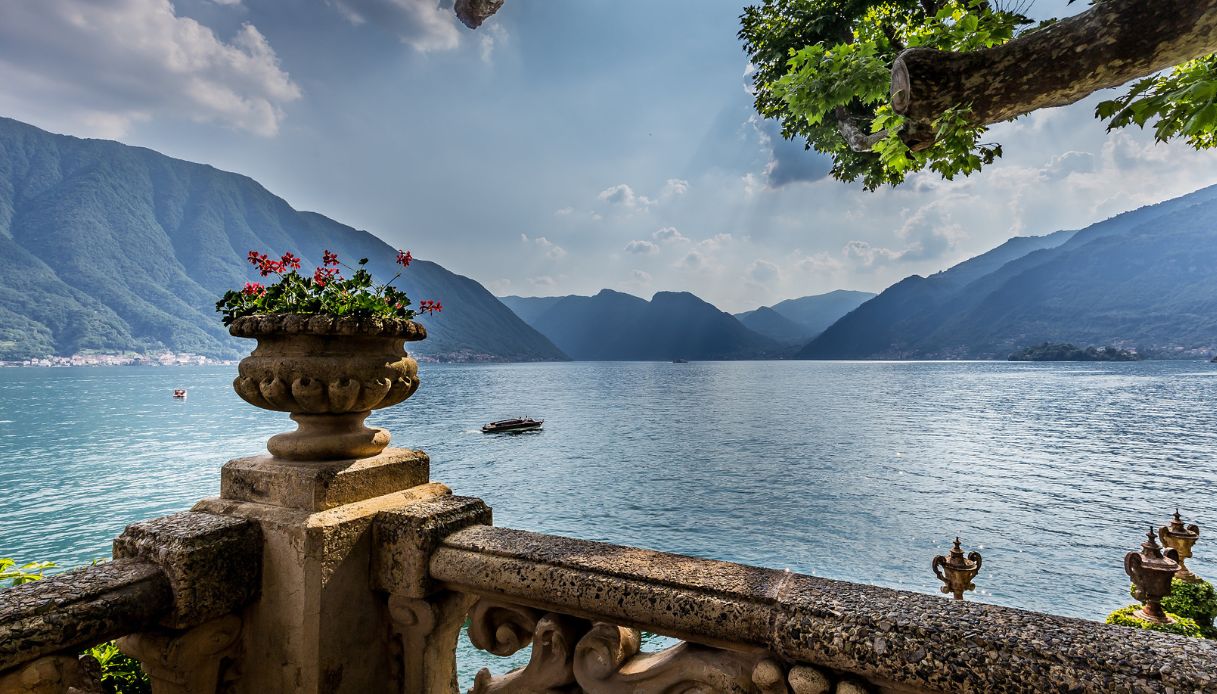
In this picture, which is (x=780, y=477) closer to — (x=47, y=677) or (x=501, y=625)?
(x=501, y=625)

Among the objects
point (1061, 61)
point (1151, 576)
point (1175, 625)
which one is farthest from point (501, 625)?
point (1151, 576)

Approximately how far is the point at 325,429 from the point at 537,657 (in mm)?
1419

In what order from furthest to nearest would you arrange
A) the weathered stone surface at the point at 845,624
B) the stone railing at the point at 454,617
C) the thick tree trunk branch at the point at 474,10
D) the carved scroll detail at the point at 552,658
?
1. the thick tree trunk branch at the point at 474,10
2. the carved scroll detail at the point at 552,658
3. the stone railing at the point at 454,617
4. the weathered stone surface at the point at 845,624

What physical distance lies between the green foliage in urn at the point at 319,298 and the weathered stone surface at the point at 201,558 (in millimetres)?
972

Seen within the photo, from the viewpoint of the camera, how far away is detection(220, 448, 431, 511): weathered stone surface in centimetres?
244

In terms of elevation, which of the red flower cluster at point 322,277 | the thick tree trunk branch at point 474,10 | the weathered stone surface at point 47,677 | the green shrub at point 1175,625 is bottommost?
the green shrub at point 1175,625

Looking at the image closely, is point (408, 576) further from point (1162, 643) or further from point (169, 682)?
point (1162, 643)

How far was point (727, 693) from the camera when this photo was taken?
1844mm

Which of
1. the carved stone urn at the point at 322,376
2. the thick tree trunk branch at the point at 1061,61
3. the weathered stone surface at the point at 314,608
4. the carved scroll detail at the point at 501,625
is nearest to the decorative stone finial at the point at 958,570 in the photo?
the thick tree trunk branch at the point at 1061,61

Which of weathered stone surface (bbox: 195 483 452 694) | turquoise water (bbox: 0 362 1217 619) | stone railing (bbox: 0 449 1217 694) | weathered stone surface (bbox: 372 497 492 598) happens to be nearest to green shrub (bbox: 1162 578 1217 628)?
stone railing (bbox: 0 449 1217 694)

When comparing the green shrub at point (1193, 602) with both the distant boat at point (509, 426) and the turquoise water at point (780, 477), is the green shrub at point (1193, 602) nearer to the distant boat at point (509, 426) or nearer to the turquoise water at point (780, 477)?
the turquoise water at point (780, 477)

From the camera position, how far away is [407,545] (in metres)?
2.48

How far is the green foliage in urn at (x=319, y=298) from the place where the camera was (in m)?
2.71

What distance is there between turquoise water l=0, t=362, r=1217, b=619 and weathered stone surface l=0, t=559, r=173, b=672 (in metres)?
27.5
